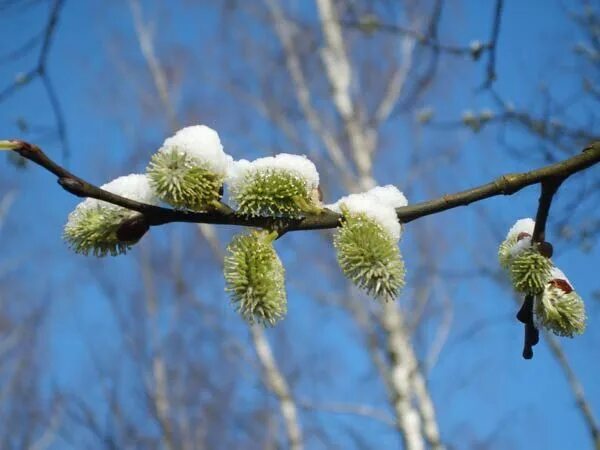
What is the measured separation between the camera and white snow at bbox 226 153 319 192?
962 millimetres

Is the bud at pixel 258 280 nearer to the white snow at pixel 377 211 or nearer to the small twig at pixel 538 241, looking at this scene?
the white snow at pixel 377 211

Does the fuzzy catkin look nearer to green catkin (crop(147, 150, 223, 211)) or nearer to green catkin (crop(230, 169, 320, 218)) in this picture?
green catkin (crop(230, 169, 320, 218))

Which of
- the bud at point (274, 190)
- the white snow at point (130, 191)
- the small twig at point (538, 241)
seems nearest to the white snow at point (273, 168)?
the bud at point (274, 190)

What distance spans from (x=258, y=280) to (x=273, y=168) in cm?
16

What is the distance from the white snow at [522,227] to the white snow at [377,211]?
0.27 metres

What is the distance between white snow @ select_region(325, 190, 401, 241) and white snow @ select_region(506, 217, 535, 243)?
0.89ft

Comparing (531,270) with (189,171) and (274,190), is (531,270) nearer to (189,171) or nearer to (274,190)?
(274,190)

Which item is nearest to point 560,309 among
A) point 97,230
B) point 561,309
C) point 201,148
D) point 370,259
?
point 561,309

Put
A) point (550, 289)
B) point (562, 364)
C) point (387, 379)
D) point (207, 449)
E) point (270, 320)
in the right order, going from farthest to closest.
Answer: point (207, 449) < point (562, 364) < point (387, 379) < point (550, 289) < point (270, 320)

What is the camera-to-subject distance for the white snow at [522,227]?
1.12 metres

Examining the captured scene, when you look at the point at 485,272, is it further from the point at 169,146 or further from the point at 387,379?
the point at 169,146

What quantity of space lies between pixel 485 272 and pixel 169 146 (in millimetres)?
5625

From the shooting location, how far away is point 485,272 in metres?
6.24

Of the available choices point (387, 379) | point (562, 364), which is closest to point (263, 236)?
point (387, 379)
